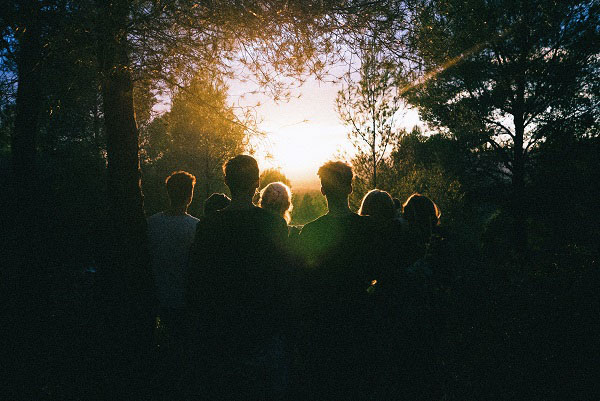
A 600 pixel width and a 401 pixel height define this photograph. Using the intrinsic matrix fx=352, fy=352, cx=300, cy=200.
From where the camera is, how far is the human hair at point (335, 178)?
2.88m

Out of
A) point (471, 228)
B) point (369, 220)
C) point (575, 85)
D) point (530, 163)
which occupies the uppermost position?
point (575, 85)

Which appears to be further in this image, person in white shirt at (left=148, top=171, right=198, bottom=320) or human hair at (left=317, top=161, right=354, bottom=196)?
person in white shirt at (left=148, top=171, right=198, bottom=320)

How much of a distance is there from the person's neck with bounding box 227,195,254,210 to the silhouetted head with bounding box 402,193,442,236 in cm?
188

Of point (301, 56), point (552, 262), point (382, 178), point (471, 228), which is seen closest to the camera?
point (301, 56)

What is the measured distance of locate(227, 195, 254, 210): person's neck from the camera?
7.95 ft

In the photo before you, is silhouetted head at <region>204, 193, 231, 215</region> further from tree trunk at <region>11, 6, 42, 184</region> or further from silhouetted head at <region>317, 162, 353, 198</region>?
tree trunk at <region>11, 6, 42, 184</region>

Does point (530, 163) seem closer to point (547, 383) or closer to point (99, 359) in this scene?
point (547, 383)

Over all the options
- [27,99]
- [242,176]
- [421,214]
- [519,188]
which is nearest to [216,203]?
[242,176]

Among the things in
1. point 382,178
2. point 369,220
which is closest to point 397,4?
point 369,220

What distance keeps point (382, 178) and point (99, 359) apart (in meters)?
9.12

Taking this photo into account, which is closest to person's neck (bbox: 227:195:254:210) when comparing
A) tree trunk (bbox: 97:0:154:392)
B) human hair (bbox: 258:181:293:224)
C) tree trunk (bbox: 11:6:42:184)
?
human hair (bbox: 258:181:293:224)

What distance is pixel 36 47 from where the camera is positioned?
154 inches

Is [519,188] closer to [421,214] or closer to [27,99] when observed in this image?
[421,214]

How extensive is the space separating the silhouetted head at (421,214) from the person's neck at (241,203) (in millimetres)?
1884
